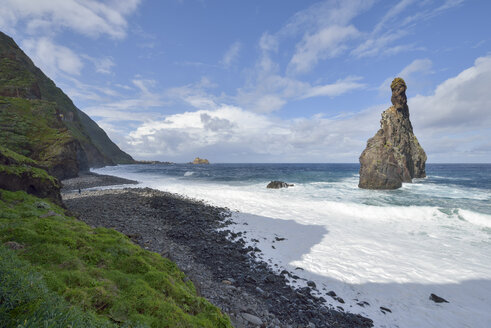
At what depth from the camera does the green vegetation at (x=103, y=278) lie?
4367 millimetres

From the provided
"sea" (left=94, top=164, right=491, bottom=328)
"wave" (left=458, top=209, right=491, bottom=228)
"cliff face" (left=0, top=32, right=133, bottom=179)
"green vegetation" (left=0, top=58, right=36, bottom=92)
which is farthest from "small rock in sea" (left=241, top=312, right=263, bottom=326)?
"green vegetation" (left=0, top=58, right=36, bottom=92)

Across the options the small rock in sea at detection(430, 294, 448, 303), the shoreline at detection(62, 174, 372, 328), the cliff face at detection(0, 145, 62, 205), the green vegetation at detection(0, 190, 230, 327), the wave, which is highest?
the cliff face at detection(0, 145, 62, 205)

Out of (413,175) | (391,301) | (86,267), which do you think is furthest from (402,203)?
(413,175)

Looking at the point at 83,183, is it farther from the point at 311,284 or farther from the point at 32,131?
the point at 311,284

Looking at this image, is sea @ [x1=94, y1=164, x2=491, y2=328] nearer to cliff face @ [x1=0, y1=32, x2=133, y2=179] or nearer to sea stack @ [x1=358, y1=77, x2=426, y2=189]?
sea stack @ [x1=358, y1=77, x2=426, y2=189]

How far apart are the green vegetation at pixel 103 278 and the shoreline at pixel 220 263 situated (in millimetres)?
2200

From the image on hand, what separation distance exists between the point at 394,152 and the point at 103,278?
5625 centimetres

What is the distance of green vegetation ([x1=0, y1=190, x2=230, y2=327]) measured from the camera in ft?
14.3

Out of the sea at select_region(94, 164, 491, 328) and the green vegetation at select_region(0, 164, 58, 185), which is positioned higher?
the green vegetation at select_region(0, 164, 58, 185)

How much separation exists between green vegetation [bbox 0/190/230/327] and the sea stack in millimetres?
44152

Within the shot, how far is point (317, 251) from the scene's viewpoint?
548 inches

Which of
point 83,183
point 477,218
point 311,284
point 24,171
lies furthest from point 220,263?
point 83,183

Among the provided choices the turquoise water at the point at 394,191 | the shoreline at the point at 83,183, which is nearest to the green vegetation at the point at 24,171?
the shoreline at the point at 83,183

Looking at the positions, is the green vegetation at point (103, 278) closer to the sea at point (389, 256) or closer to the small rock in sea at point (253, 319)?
the small rock in sea at point (253, 319)
